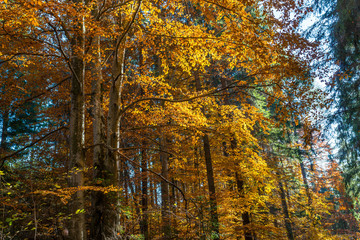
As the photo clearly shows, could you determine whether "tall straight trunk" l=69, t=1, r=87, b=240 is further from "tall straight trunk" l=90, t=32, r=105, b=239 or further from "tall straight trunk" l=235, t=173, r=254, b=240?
"tall straight trunk" l=235, t=173, r=254, b=240

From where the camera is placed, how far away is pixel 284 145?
15.3 metres

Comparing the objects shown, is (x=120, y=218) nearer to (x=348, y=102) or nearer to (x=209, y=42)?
(x=209, y=42)

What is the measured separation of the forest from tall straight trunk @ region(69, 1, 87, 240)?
2cm

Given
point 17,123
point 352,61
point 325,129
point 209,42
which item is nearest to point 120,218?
point 209,42

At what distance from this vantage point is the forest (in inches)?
174

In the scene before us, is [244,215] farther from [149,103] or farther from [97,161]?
[97,161]

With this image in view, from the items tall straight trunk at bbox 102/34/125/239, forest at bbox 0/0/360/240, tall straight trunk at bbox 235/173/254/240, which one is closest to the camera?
forest at bbox 0/0/360/240

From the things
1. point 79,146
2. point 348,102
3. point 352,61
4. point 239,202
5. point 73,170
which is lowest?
point 239,202

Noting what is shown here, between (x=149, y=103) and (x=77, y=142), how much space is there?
14.0ft

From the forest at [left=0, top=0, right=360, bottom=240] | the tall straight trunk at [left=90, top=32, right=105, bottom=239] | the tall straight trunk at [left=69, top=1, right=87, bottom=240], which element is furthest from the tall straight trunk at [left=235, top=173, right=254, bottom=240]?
the tall straight trunk at [left=69, top=1, right=87, bottom=240]

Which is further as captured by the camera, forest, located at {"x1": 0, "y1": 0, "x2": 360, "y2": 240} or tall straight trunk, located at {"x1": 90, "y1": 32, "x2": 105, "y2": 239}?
tall straight trunk, located at {"x1": 90, "y1": 32, "x2": 105, "y2": 239}

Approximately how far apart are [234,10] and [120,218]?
5088mm

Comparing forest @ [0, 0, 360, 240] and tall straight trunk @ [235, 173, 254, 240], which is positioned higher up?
forest @ [0, 0, 360, 240]

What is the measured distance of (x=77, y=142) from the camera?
15.2ft
